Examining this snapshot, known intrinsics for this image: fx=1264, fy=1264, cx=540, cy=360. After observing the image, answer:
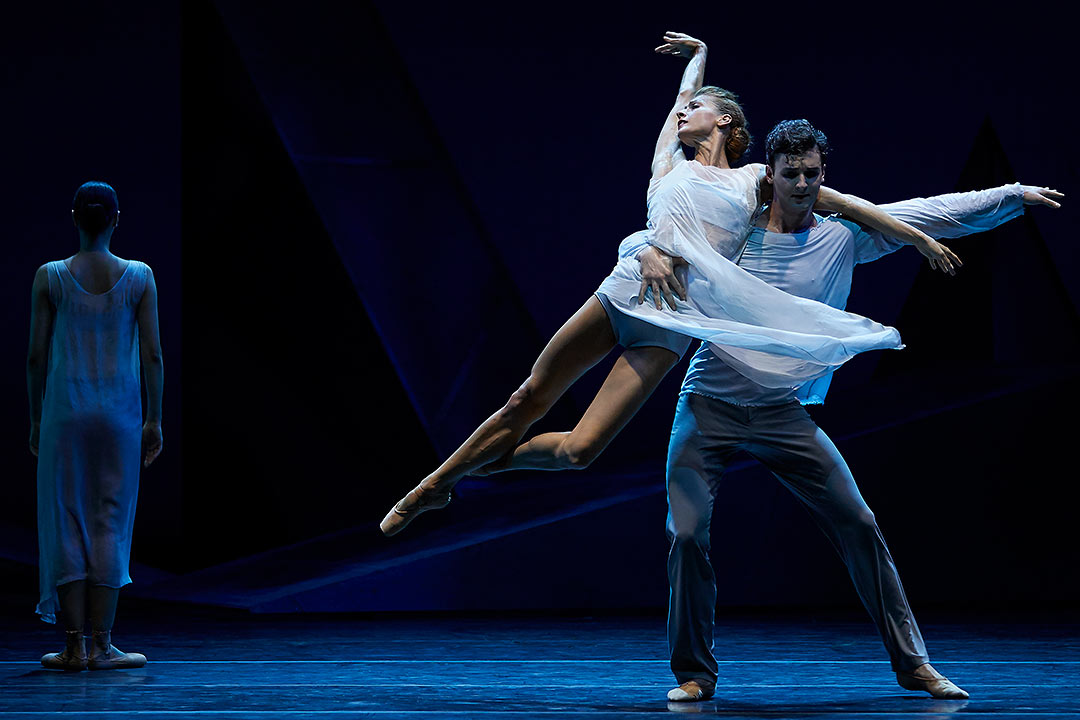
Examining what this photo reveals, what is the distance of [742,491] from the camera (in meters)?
5.39

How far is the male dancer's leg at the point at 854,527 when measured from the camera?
323 cm

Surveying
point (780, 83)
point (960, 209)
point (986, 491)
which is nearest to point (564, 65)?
point (780, 83)

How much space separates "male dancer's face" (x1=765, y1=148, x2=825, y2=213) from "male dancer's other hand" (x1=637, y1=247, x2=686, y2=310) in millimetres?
341

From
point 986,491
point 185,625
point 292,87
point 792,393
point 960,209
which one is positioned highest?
point 292,87

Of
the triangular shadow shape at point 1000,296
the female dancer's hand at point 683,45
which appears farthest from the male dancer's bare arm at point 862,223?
the triangular shadow shape at point 1000,296

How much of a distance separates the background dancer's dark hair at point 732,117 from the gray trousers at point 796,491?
2.60ft

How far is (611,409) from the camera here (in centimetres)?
339

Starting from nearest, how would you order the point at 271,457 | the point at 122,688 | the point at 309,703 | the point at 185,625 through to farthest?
the point at 309,703 < the point at 122,688 < the point at 185,625 < the point at 271,457

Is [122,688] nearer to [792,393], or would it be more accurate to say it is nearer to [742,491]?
[792,393]

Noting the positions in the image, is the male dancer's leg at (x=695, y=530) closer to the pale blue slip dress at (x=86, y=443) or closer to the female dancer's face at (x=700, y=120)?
the female dancer's face at (x=700, y=120)

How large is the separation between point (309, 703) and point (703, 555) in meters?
1.07

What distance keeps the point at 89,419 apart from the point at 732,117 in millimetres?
2089

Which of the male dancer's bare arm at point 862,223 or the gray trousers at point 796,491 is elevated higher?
the male dancer's bare arm at point 862,223

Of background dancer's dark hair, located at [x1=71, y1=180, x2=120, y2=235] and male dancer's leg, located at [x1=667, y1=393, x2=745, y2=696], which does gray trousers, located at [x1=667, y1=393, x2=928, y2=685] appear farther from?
background dancer's dark hair, located at [x1=71, y1=180, x2=120, y2=235]
